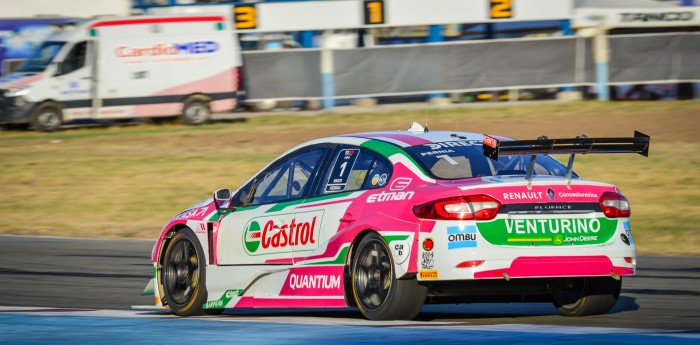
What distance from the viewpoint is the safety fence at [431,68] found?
98.4 feet

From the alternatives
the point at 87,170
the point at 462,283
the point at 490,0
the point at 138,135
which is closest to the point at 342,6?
the point at 490,0

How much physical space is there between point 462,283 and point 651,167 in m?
13.3

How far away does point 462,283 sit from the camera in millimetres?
7656

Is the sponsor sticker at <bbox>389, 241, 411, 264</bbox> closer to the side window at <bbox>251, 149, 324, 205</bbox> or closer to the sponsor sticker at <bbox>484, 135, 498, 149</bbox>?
the sponsor sticker at <bbox>484, 135, 498, 149</bbox>

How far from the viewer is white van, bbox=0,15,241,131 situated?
27.8m

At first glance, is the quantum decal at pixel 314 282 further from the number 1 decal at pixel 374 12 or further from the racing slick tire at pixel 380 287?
the number 1 decal at pixel 374 12

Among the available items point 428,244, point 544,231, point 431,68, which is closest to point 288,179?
point 428,244

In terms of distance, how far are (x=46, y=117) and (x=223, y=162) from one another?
277 inches

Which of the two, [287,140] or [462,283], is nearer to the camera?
[462,283]

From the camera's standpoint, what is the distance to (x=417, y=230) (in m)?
7.57

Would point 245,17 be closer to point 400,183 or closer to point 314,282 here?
point 314,282

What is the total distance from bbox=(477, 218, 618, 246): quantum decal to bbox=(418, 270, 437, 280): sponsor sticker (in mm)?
367

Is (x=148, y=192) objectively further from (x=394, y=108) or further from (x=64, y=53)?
(x=394, y=108)

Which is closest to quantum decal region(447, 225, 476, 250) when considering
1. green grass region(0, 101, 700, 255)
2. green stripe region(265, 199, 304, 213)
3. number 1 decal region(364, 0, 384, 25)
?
green stripe region(265, 199, 304, 213)
